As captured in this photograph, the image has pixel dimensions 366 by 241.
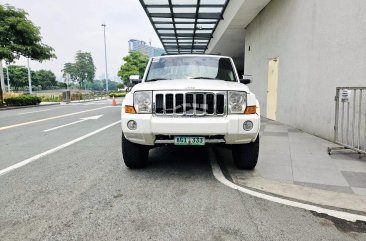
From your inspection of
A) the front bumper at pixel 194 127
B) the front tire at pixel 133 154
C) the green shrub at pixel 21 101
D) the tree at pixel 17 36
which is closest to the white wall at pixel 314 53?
the front bumper at pixel 194 127

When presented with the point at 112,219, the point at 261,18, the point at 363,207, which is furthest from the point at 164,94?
the point at 261,18

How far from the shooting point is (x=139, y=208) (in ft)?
10.1

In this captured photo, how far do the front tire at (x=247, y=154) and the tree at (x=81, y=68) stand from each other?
109m

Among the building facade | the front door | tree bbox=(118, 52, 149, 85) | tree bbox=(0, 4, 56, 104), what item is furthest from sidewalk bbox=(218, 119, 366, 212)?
tree bbox=(118, 52, 149, 85)

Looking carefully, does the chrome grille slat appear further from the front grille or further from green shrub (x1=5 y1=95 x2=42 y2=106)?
green shrub (x1=5 y1=95 x2=42 y2=106)

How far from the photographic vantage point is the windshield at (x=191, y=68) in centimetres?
493

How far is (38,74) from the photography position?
8756cm

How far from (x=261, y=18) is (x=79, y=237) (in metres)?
12.0

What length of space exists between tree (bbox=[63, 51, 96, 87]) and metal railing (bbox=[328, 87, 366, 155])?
108 m

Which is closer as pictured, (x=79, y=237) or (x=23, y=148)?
(x=79, y=237)

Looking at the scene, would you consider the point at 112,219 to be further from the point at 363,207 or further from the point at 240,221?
the point at 363,207

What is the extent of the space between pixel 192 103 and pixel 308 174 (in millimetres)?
2047

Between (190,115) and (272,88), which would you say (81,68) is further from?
(190,115)

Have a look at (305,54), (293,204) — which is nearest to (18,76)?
(305,54)
